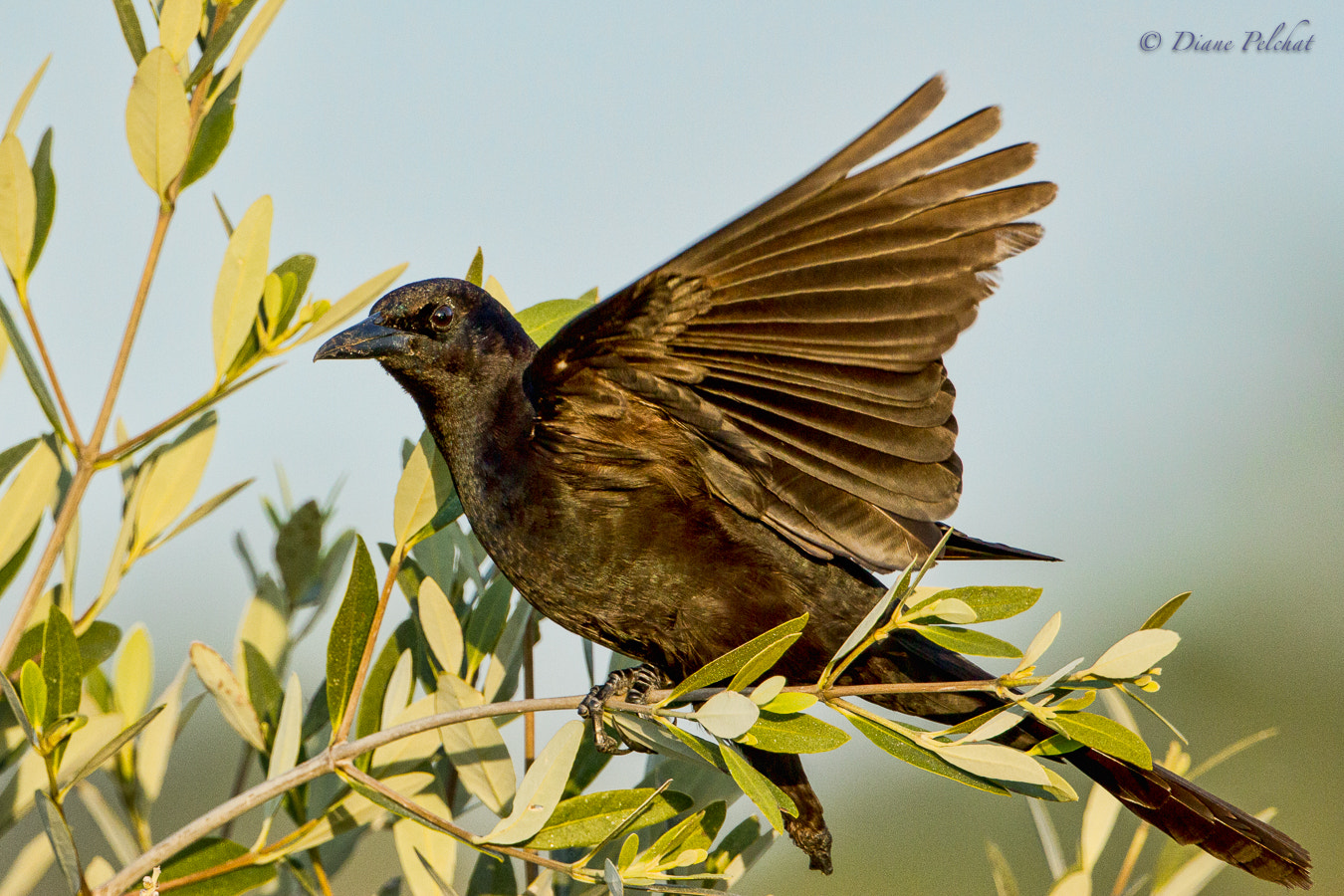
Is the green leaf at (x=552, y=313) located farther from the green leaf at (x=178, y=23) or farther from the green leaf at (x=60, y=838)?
the green leaf at (x=60, y=838)

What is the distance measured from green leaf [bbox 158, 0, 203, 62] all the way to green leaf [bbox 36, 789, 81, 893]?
1096mm

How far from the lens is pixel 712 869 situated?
1892 millimetres

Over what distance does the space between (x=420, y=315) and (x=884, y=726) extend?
4.62ft

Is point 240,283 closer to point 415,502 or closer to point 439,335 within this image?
point 415,502

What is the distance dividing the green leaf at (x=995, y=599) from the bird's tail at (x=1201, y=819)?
687 mm

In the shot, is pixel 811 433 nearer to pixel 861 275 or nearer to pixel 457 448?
pixel 861 275

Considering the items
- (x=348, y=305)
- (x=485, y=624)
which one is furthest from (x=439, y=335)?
(x=485, y=624)

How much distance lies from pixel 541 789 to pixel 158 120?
1133mm

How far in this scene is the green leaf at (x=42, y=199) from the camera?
71.3 inches

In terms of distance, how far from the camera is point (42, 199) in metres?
1.83

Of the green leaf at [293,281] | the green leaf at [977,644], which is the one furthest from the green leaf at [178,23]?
the green leaf at [977,644]

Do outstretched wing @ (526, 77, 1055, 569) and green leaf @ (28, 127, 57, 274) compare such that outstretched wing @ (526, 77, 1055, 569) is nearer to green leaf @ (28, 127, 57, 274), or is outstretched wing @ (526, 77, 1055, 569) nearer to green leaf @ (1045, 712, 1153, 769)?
green leaf @ (1045, 712, 1153, 769)

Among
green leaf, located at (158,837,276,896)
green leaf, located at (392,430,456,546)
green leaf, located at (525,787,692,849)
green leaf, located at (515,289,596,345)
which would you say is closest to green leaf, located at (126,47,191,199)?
green leaf, located at (392,430,456,546)

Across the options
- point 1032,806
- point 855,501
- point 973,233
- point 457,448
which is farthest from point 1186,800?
point 457,448
